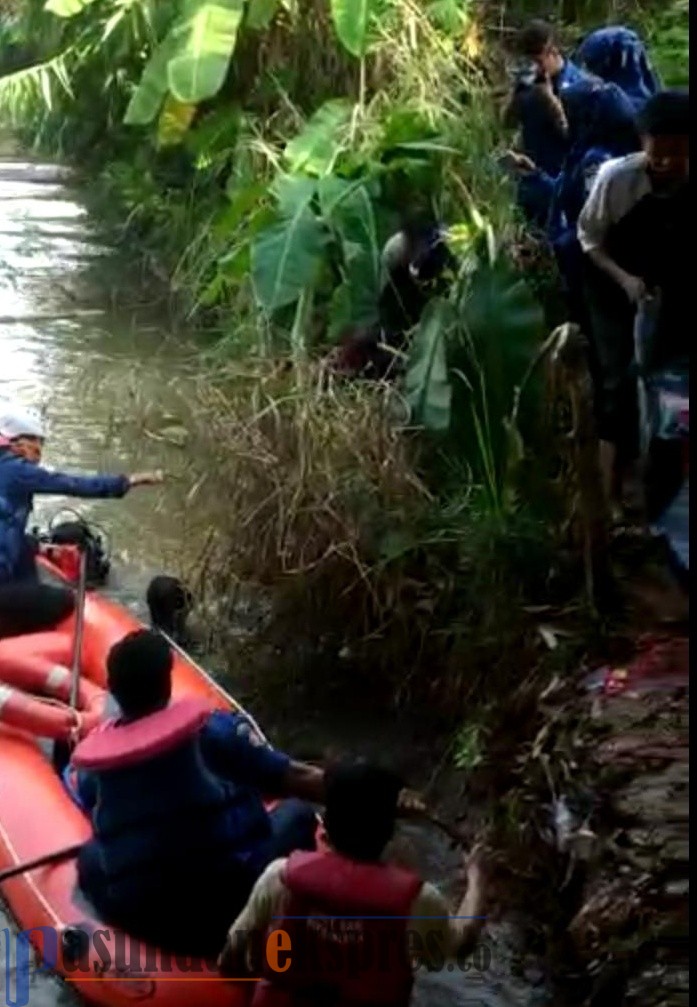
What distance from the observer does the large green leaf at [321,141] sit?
970cm

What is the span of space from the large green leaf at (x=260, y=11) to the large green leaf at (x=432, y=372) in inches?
172

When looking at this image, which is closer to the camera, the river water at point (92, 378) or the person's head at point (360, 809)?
the person's head at point (360, 809)

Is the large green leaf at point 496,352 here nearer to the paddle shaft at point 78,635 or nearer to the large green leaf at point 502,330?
the large green leaf at point 502,330

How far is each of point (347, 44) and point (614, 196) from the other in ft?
14.3

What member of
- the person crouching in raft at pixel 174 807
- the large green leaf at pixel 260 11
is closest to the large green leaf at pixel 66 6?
the large green leaf at pixel 260 11

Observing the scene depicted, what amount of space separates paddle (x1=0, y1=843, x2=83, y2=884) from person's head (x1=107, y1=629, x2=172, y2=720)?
0.92 m

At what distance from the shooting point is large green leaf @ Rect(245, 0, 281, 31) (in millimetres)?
10969

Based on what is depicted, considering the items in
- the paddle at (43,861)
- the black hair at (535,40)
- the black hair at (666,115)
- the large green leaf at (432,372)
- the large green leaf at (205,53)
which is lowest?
the paddle at (43,861)

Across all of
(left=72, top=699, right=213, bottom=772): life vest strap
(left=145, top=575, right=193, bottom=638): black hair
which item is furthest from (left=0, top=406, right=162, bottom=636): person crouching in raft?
(left=72, top=699, right=213, bottom=772): life vest strap

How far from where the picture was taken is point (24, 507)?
7281mm

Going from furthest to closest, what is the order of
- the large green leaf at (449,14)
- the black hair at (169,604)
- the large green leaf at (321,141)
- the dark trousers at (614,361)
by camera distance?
the large green leaf at (449,14) < the large green leaf at (321,141) < the black hair at (169,604) < the dark trousers at (614,361)

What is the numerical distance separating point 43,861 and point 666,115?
2907 millimetres

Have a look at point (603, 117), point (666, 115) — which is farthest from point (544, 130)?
point (666, 115)

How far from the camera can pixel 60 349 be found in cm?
1395
